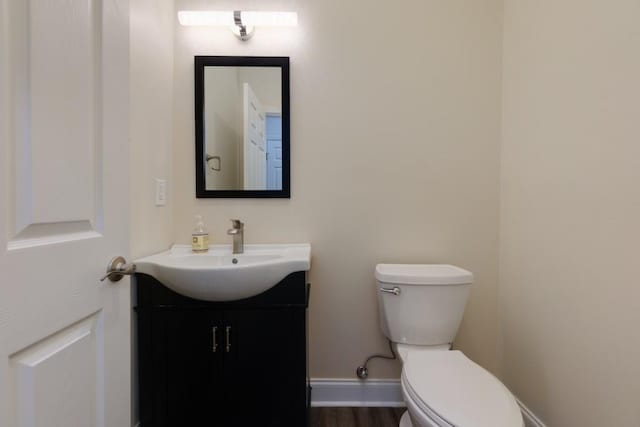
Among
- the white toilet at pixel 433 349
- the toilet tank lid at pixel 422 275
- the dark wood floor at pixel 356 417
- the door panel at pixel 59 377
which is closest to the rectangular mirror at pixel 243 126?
the toilet tank lid at pixel 422 275

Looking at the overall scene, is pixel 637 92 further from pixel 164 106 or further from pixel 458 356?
pixel 164 106

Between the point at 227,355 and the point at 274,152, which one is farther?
the point at 274,152

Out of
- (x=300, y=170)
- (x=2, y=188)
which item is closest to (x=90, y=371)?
(x=2, y=188)

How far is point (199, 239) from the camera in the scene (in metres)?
1.43

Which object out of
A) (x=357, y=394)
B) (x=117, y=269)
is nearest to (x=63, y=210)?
(x=117, y=269)

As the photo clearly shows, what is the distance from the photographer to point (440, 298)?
129cm

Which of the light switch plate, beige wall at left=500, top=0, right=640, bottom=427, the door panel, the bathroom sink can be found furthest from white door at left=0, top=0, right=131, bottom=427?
beige wall at left=500, top=0, right=640, bottom=427

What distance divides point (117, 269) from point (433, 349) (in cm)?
122

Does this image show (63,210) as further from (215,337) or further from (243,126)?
(243,126)

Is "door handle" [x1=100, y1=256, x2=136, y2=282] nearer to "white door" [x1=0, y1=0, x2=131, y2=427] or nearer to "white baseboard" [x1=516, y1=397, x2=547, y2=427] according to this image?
"white door" [x1=0, y1=0, x2=131, y2=427]

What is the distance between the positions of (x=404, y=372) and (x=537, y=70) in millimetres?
1338

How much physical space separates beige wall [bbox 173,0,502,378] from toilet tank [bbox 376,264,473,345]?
219 mm

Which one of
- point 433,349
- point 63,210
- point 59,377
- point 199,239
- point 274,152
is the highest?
point 274,152

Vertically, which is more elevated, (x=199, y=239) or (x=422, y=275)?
(x=199, y=239)
